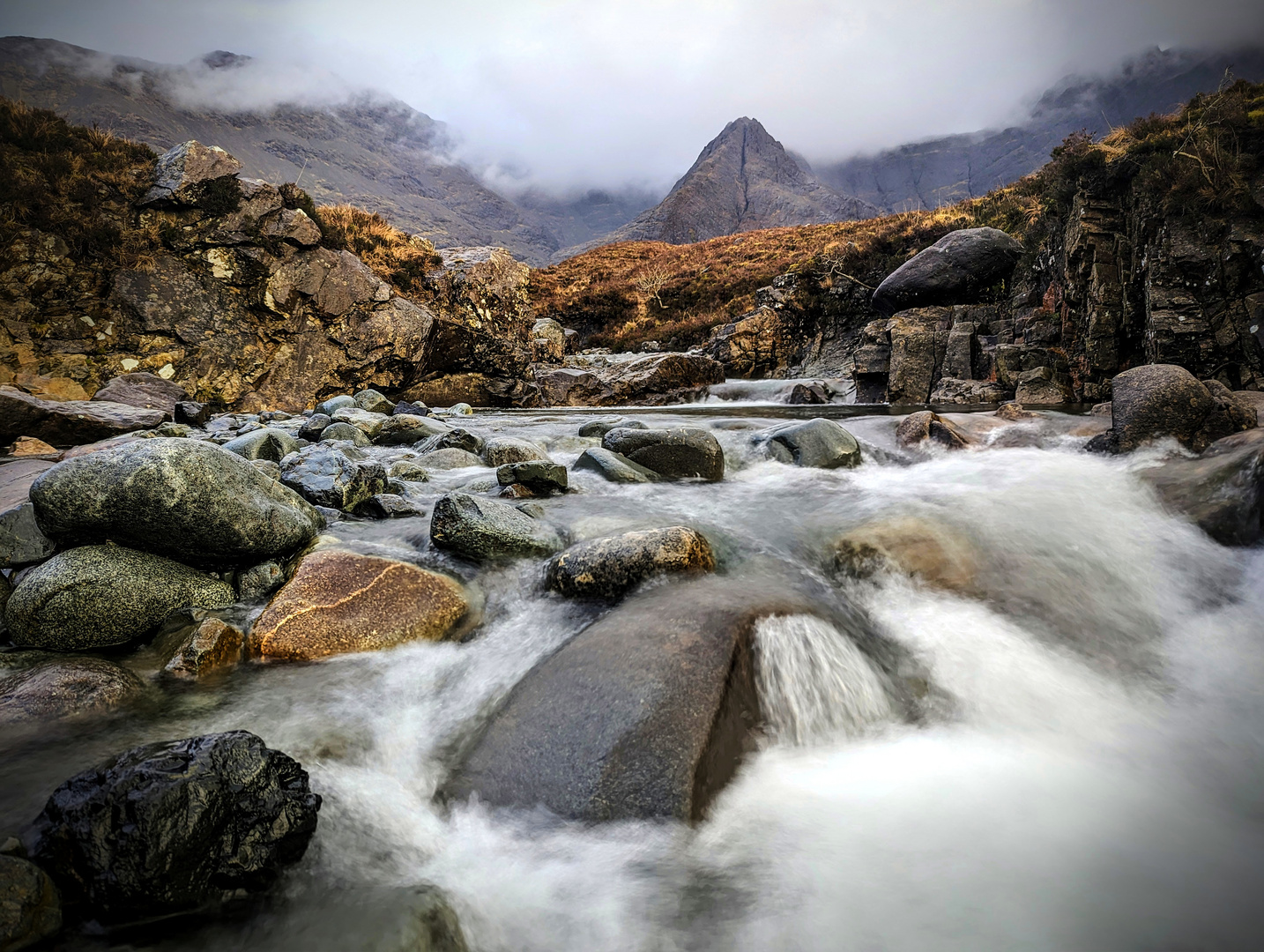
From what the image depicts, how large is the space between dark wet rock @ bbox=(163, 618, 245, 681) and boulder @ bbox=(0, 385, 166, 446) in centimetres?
532

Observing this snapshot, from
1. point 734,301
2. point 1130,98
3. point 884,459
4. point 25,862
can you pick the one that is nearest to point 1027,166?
point 1130,98

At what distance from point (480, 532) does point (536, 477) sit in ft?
4.88

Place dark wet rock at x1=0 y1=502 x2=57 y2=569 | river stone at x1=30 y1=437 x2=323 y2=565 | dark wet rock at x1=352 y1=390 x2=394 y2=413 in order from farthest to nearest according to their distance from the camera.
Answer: dark wet rock at x1=352 y1=390 x2=394 y2=413 < dark wet rock at x1=0 y1=502 x2=57 y2=569 < river stone at x1=30 y1=437 x2=323 y2=565

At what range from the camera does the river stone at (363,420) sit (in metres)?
8.05

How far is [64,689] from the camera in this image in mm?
2180

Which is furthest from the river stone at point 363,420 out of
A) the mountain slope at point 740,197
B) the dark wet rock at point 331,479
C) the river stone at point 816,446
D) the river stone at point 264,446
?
the mountain slope at point 740,197

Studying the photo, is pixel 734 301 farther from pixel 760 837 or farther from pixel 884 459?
pixel 760 837

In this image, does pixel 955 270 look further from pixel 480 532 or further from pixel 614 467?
pixel 480 532

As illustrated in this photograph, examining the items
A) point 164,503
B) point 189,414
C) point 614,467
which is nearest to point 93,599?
point 164,503

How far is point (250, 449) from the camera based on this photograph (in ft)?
17.5

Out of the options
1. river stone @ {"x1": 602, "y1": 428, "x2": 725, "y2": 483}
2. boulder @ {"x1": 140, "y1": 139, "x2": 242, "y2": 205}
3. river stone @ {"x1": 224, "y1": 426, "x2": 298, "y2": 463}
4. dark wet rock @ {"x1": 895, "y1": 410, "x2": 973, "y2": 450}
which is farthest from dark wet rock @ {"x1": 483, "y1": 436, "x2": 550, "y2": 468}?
boulder @ {"x1": 140, "y1": 139, "x2": 242, "y2": 205}

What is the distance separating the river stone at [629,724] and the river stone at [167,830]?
0.67 metres

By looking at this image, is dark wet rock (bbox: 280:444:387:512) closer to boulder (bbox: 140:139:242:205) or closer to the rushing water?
the rushing water

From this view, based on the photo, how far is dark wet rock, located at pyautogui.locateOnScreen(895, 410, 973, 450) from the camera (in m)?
6.60
